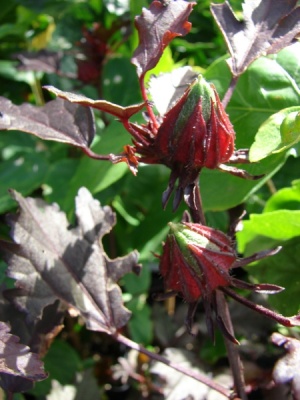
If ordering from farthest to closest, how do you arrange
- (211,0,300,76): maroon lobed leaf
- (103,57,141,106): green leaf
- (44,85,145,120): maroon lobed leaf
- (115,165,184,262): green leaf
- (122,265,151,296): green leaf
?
(103,57,141,106): green leaf < (122,265,151,296): green leaf < (115,165,184,262): green leaf < (211,0,300,76): maroon lobed leaf < (44,85,145,120): maroon lobed leaf

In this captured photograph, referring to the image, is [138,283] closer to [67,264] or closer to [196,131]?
[67,264]

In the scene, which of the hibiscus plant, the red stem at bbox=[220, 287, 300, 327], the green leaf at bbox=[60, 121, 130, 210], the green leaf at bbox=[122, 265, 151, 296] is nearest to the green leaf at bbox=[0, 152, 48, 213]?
the hibiscus plant

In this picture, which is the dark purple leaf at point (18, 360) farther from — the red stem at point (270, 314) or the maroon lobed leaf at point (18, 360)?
the red stem at point (270, 314)

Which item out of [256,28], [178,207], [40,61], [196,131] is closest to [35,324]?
[178,207]

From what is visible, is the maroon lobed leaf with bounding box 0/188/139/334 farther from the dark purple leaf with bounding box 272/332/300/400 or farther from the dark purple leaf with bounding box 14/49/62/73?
the dark purple leaf with bounding box 14/49/62/73

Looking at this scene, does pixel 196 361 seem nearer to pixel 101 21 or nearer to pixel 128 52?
pixel 128 52

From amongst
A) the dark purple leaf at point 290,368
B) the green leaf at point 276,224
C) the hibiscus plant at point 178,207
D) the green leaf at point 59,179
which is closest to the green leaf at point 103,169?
the hibiscus plant at point 178,207
